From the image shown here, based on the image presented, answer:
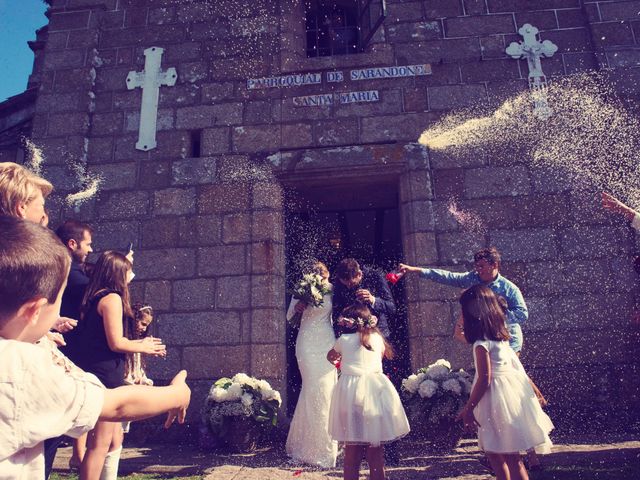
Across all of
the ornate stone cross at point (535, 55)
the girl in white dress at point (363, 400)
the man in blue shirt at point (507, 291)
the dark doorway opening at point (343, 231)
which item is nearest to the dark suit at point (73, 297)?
the girl in white dress at point (363, 400)

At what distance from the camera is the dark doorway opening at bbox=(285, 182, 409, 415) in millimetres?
6367

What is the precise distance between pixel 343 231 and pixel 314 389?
3.33 metres

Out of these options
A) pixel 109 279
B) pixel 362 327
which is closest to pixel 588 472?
pixel 362 327

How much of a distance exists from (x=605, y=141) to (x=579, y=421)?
3.32 meters

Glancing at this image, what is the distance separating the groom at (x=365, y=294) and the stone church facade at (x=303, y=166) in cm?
132

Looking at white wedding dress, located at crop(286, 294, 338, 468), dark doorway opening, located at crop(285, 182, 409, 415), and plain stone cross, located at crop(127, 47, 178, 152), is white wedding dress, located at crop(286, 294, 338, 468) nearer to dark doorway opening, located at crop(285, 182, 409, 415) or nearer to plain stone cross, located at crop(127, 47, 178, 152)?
dark doorway opening, located at crop(285, 182, 409, 415)

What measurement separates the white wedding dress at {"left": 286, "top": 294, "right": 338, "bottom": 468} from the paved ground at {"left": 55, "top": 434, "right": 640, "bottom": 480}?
194mm

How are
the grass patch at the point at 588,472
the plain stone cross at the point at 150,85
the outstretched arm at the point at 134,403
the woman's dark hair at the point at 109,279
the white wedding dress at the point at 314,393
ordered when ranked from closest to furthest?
the outstretched arm at the point at 134,403 < the woman's dark hair at the point at 109,279 < the grass patch at the point at 588,472 < the white wedding dress at the point at 314,393 < the plain stone cross at the point at 150,85

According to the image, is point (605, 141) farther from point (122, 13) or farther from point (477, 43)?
point (122, 13)

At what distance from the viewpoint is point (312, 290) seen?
4383 mm

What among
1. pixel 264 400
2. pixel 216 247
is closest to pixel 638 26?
pixel 216 247

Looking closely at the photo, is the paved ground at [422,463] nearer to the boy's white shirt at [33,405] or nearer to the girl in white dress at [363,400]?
the girl in white dress at [363,400]

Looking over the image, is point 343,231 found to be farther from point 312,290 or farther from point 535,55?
point 535,55

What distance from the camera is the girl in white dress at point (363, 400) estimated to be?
3.19 m
